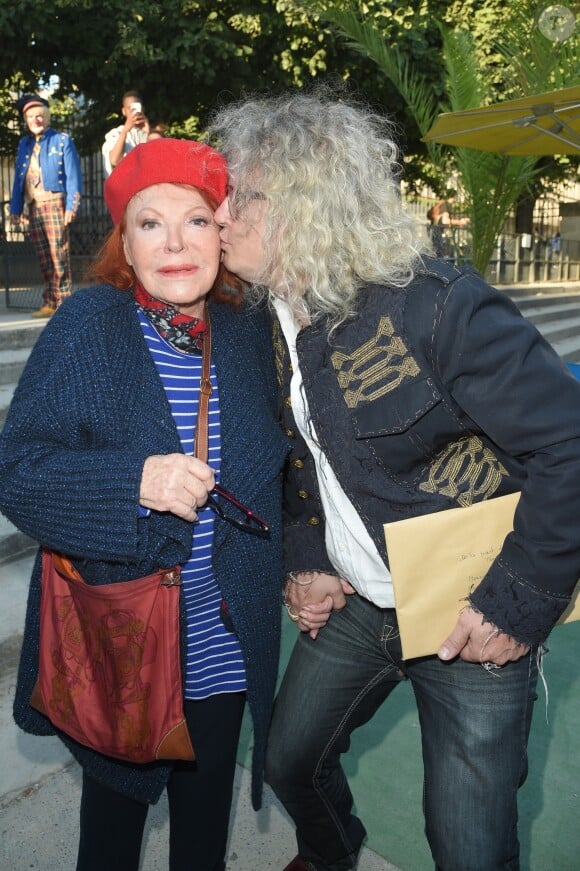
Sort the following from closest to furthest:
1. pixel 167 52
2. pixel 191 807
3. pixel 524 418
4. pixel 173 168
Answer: pixel 524 418, pixel 173 168, pixel 191 807, pixel 167 52

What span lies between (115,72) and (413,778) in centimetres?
1172

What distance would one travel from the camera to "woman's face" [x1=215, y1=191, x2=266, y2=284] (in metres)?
1.76

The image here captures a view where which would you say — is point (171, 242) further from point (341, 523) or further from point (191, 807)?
point (191, 807)

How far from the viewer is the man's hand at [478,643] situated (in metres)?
1.64

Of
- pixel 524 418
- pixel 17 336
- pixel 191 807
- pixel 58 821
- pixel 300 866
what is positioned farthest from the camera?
pixel 17 336

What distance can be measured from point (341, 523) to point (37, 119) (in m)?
6.41

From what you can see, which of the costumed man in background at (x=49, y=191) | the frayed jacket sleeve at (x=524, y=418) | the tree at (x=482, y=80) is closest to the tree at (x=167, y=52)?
the tree at (x=482, y=80)

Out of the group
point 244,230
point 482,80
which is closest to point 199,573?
point 244,230

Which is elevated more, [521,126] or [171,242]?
[521,126]

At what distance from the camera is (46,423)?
1.63 meters

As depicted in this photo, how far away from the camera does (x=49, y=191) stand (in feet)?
22.9

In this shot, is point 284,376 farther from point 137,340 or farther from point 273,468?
point 137,340

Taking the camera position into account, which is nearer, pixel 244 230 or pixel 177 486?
pixel 177 486

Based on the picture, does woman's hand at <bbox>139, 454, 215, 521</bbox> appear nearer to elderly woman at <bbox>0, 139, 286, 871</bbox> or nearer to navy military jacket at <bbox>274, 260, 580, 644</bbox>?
elderly woman at <bbox>0, 139, 286, 871</bbox>
